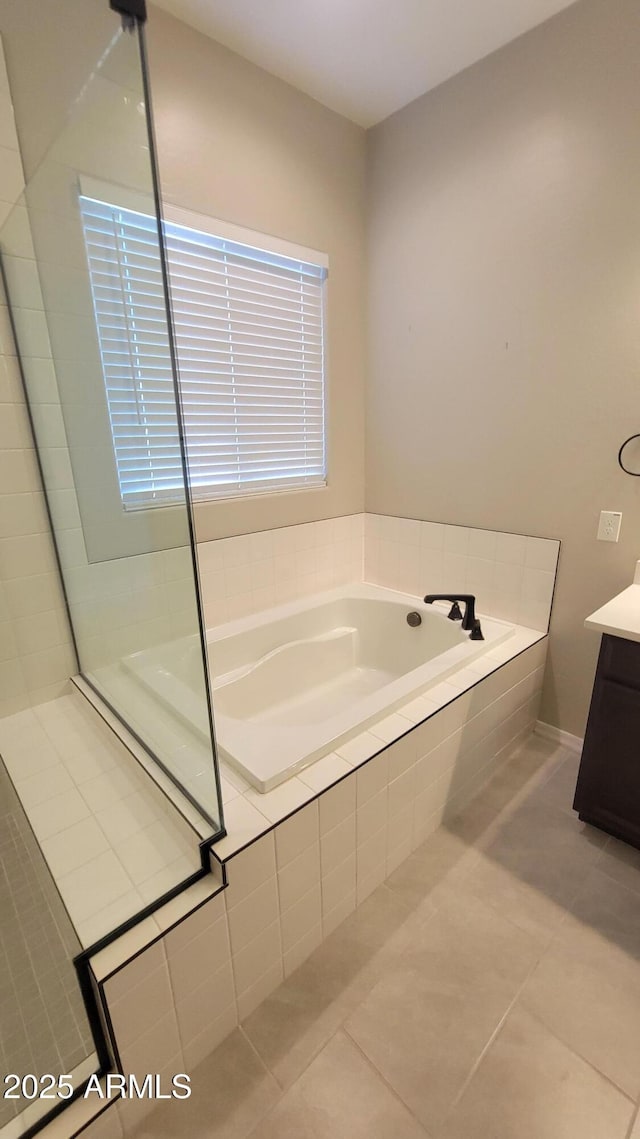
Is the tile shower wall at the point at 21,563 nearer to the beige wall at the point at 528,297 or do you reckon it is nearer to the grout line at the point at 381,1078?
the grout line at the point at 381,1078

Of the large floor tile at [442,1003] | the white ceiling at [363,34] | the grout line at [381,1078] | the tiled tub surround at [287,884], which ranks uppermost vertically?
A: the white ceiling at [363,34]

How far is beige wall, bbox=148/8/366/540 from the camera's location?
1641mm

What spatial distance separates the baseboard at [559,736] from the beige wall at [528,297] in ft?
0.15

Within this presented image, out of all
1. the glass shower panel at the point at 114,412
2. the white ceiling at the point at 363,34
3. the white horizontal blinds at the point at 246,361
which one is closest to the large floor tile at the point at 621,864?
the glass shower panel at the point at 114,412

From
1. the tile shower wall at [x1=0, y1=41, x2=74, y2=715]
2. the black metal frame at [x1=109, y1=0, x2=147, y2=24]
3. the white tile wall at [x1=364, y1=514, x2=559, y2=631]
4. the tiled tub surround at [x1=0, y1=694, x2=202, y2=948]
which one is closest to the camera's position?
Answer: the black metal frame at [x1=109, y1=0, x2=147, y2=24]

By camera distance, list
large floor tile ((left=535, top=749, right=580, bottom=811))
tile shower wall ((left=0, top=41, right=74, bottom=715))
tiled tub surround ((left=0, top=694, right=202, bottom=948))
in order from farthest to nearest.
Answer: large floor tile ((left=535, top=749, right=580, bottom=811))
tile shower wall ((left=0, top=41, right=74, bottom=715))
tiled tub surround ((left=0, top=694, right=202, bottom=948))

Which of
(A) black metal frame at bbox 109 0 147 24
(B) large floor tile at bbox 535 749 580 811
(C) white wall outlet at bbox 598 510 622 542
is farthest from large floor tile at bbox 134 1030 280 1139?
(A) black metal frame at bbox 109 0 147 24

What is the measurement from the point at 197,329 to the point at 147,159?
1.07 meters

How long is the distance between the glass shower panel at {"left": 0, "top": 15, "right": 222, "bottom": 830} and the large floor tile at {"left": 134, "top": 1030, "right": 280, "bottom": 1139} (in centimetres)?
53

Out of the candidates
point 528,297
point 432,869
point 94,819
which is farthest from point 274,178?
point 432,869

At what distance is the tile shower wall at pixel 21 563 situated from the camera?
4.88ft

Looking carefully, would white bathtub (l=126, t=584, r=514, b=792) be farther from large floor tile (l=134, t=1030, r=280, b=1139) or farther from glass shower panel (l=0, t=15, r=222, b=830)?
large floor tile (l=134, t=1030, r=280, b=1139)

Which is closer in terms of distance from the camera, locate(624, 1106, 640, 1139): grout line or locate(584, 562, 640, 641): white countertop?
locate(624, 1106, 640, 1139): grout line

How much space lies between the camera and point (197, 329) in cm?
185
